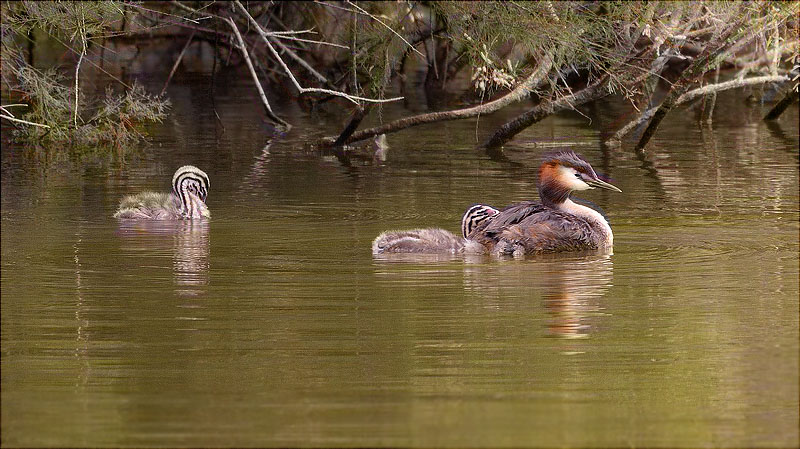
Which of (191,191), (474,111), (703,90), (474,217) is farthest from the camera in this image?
(703,90)

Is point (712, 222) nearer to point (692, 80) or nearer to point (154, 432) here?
point (692, 80)

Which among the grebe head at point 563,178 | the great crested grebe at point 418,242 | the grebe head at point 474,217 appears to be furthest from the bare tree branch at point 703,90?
the great crested grebe at point 418,242

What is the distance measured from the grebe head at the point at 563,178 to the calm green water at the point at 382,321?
1.74ft

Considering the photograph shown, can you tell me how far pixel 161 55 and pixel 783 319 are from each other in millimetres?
25095

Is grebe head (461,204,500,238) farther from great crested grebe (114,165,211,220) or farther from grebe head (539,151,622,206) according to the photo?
great crested grebe (114,165,211,220)

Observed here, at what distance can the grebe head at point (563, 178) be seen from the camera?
12.2 metres

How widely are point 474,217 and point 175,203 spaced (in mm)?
3023

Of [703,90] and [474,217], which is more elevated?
[703,90]

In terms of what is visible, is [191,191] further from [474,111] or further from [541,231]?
[474,111]

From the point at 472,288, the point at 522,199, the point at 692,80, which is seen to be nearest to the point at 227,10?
the point at 692,80

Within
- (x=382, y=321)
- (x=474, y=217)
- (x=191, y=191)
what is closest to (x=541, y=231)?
(x=474, y=217)

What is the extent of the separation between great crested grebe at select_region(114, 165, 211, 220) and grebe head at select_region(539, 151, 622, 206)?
298 centimetres

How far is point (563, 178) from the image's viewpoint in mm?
12250

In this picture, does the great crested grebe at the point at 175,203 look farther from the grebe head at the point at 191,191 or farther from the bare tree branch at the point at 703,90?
the bare tree branch at the point at 703,90
